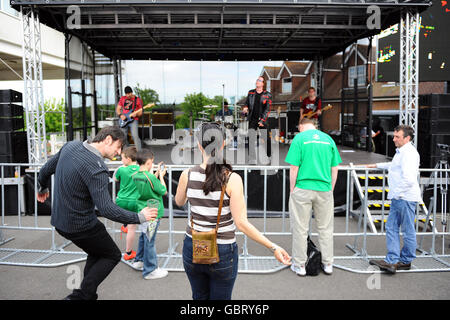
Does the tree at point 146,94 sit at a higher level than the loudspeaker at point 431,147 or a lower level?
higher

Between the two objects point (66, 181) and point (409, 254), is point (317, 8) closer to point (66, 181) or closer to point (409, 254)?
point (409, 254)

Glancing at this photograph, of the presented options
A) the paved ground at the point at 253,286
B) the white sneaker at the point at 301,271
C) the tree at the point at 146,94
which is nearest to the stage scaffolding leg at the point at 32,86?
the paved ground at the point at 253,286

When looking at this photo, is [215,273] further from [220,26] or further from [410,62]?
[220,26]

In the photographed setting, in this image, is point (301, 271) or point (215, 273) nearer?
point (215, 273)

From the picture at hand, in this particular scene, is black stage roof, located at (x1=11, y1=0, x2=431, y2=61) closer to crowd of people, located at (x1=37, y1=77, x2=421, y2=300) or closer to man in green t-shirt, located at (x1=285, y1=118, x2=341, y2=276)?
man in green t-shirt, located at (x1=285, y1=118, x2=341, y2=276)

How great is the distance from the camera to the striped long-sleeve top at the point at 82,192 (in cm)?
293

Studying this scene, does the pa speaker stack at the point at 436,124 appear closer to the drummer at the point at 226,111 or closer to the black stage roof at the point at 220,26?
the black stage roof at the point at 220,26

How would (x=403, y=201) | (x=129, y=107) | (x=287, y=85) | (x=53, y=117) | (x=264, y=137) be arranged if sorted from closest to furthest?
(x=403, y=201) → (x=264, y=137) → (x=129, y=107) → (x=287, y=85) → (x=53, y=117)

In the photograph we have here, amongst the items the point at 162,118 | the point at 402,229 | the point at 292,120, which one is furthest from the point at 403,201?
the point at 162,118

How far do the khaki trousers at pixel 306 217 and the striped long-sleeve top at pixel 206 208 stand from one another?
2085 millimetres

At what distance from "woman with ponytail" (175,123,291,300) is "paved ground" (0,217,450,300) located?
1.59m

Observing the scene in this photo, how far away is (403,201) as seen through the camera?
4.48 meters

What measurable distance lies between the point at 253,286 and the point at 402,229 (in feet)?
6.30
